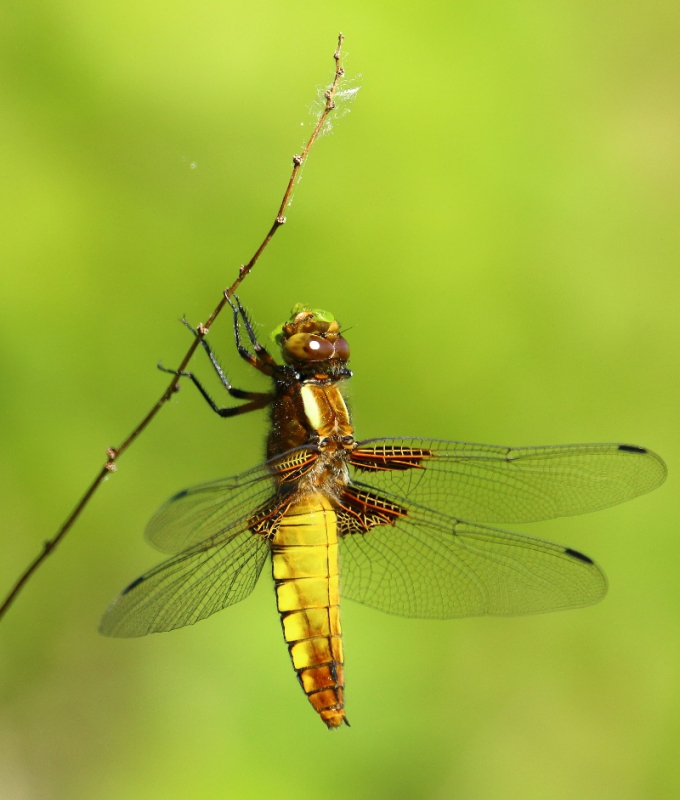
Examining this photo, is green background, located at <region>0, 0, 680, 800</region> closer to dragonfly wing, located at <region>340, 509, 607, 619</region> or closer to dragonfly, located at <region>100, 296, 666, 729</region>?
dragonfly, located at <region>100, 296, 666, 729</region>

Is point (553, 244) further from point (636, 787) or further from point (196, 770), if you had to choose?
point (196, 770)

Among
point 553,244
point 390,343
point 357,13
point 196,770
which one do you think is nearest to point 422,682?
point 196,770

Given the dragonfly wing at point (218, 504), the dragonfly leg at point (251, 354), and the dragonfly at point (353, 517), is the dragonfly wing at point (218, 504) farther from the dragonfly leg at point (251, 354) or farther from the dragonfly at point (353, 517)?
the dragonfly leg at point (251, 354)

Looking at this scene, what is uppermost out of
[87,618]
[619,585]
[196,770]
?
[619,585]

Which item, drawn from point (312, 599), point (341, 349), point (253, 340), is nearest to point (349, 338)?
point (341, 349)

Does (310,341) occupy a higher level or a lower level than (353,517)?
higher

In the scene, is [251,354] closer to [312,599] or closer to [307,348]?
[307,348]

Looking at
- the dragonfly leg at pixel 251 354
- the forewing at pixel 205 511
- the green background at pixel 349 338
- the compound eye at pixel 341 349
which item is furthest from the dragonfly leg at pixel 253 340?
the green background at pixel 349 338

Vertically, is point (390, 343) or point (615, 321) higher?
point (615, 321)
